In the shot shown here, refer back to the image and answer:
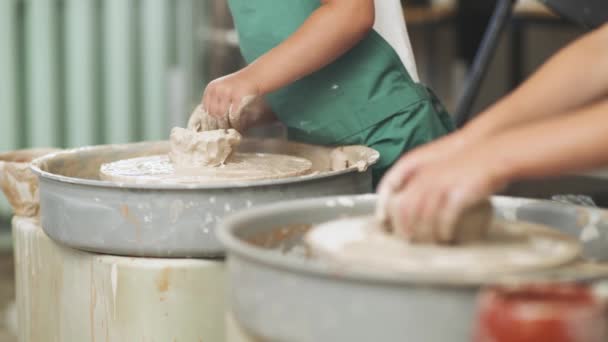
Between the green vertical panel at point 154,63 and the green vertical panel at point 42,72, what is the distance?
1.01 ft

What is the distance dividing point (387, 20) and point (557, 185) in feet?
1.89

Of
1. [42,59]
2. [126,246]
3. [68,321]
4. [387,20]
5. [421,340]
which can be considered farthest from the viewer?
[42,59]

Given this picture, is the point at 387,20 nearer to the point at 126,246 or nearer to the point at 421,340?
the point at 126,246

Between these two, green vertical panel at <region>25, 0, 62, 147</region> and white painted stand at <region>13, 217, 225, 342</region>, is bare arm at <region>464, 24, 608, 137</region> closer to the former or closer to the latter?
white painted stand at <region>13, 217, 225, 342</region>

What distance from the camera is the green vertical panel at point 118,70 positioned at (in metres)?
2.83

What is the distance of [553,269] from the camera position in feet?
2.52

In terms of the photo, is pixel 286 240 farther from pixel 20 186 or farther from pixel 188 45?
pixel 188 45

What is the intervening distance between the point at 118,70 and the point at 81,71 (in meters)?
0.13

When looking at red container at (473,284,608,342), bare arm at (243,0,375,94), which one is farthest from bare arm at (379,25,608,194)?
bare arm at (243,0,375,94)

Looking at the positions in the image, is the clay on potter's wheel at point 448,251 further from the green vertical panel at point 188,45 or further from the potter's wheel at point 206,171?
the green vertical panel at point 188,45

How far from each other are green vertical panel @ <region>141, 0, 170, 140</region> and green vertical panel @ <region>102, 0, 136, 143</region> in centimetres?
5

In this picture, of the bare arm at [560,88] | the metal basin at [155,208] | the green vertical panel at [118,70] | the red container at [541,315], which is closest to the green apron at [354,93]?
the metal basin at [155,208]

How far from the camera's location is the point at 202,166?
4.25 ft

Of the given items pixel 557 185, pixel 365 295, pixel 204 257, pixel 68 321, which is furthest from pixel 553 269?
pixel 557 185
